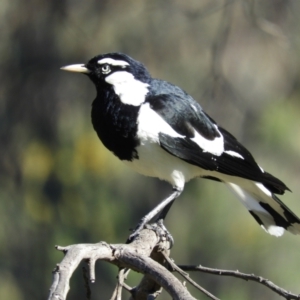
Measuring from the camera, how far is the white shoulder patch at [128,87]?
256 centimetres

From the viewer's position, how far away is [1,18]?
5652mm

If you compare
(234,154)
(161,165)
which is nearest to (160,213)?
(161,165)

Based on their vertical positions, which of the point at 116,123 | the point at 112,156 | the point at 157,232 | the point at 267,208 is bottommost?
the point at 157,232

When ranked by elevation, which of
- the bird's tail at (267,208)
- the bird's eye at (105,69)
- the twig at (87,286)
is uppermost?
the bird's eye at (105,69)

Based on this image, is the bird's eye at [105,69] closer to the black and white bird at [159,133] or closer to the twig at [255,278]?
the black and white bird at [159,133]

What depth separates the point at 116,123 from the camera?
2.51 metres

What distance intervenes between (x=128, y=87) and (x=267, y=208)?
0.82 m

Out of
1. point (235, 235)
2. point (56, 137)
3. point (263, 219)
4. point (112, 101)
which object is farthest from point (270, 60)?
point (112, 101)

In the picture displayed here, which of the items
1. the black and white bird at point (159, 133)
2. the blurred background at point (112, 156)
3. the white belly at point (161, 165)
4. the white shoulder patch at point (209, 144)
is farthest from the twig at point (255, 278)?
the blurred background at point (112, 156)

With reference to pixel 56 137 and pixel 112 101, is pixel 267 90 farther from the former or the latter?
pixel 112 101

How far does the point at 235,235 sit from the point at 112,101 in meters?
3.05

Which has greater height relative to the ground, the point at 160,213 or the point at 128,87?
the point at 128,87

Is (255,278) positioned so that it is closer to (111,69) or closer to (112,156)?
(111,69)

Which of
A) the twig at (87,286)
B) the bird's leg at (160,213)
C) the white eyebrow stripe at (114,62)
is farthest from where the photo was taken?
the white eyebrow stripe at (114,62)
